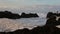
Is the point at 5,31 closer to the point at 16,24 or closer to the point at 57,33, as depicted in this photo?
the point at 16,24

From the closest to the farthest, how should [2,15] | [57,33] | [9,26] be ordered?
1. [57,33]
2. [9,26]
3. [2,15]

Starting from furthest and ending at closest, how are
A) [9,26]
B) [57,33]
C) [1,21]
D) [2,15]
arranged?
[2,15], [1,21], [9,26], [57,33]

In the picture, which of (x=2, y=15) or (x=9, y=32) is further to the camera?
(x=2, y=15)

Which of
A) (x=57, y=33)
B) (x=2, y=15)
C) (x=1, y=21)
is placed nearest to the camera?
(x=57, y=33)

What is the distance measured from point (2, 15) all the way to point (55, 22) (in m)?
3.78

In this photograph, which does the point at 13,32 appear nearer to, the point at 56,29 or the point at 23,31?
the point at 23,31

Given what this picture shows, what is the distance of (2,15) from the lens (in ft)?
41.1

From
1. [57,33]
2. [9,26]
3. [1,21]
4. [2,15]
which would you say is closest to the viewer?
[57,33]

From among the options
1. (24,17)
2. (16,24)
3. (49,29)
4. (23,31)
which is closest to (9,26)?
(16,24)

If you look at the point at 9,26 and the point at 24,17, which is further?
the point at 24,17

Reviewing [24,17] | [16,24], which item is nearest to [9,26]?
[16,24]

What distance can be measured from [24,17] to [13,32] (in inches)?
165

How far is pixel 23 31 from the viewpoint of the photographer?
8.92m

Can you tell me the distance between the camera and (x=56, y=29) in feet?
29.5
